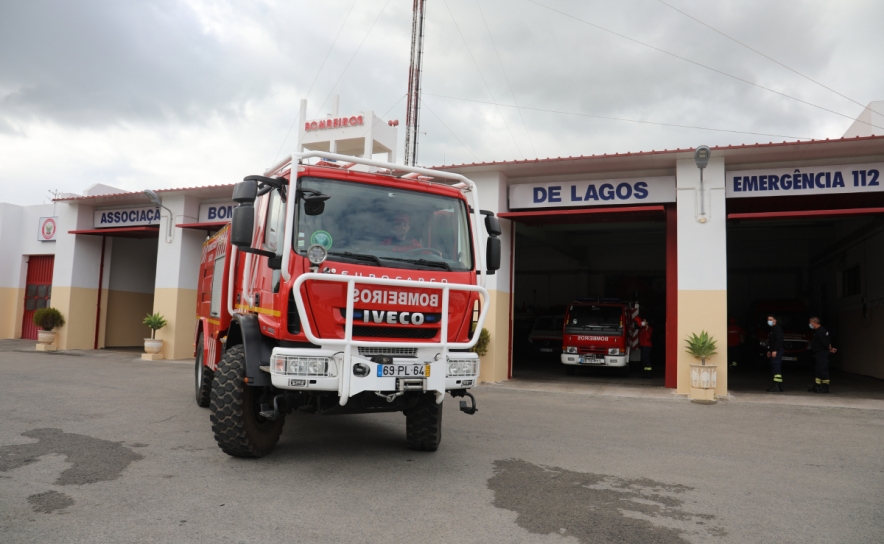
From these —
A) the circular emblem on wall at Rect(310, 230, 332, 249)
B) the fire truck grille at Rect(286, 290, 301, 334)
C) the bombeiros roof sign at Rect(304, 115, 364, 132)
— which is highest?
the bombeiros roof sign at Rect(304, 115, 364, 132)

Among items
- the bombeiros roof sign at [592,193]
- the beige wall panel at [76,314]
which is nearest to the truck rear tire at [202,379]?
the bombeiros roof sign at [592,193]

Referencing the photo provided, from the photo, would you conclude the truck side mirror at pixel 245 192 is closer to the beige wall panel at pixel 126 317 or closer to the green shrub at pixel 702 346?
the green shrub at pixel 702 346

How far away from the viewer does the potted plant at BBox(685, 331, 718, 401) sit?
37.3 feet

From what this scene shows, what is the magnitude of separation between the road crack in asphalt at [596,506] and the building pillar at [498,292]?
754 cm

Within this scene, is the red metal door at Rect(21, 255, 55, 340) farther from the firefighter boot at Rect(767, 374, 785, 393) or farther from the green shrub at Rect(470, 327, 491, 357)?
the firefighter boot at Rect(767, 374, 785, 393)

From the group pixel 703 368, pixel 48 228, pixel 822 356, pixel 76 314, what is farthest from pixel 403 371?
pixel 48 228

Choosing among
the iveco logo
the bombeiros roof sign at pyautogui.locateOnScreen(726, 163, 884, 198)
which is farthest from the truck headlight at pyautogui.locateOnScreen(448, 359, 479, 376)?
the bombeiros roof sign at pyautogui.locateOnScreen(726, 163, 884, 198)

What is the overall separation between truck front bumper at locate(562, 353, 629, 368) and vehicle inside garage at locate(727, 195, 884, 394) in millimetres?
2515

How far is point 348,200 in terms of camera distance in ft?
18.4

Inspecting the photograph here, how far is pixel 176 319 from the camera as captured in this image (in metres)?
17.3

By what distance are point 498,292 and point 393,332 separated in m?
8.36

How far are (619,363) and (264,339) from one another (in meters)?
11.1

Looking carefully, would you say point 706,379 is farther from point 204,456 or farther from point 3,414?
point 3,414

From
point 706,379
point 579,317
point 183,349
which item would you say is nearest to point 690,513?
point 706,379
